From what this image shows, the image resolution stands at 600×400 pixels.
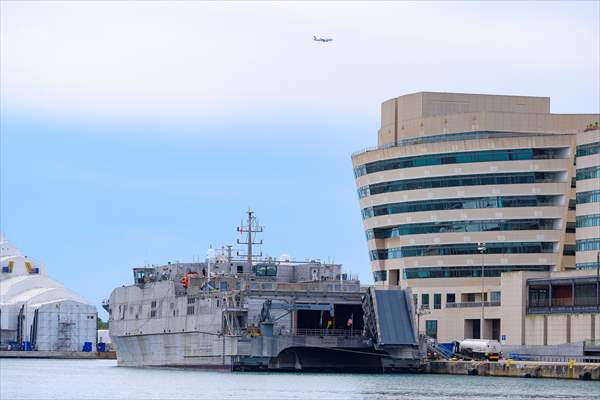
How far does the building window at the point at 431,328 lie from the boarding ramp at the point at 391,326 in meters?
37.2

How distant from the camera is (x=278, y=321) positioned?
119 metres

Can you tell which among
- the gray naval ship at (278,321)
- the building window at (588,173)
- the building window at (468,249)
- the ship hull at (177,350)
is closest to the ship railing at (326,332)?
the gray naval ship at (278,321)

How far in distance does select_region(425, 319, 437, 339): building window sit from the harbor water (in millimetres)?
38752

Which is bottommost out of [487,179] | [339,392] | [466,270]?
[339,392]

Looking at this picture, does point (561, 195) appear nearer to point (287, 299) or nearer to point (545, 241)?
point (545, 241)

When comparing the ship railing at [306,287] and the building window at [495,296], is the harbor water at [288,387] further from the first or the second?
the building window at [495,296]

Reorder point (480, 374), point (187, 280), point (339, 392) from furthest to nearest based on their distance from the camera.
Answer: point (187, 280)
point (480, 374)
point (339, 392)

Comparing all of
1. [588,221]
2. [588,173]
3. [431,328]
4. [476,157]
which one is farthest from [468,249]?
[588,173]

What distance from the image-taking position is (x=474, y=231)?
6107 inches

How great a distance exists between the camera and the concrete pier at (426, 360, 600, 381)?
110 m

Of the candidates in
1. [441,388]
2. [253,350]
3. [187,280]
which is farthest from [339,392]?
[187,280]

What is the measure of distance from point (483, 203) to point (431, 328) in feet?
48.2

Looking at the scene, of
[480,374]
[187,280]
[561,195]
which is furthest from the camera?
[561,195]

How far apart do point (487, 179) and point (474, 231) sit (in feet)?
18.5
